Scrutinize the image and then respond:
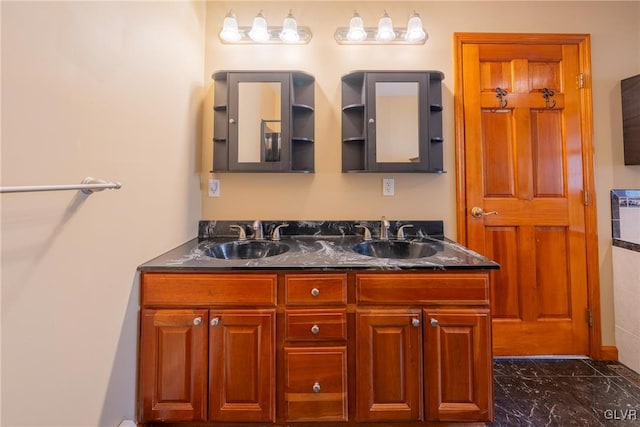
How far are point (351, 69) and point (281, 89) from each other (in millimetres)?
515

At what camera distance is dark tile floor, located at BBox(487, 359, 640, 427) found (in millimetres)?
1386

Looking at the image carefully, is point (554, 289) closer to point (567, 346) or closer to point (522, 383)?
point (567, 346)

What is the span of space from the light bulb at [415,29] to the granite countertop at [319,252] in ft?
3.90

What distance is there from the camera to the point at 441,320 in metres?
1.23

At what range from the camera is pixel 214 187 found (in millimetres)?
1893

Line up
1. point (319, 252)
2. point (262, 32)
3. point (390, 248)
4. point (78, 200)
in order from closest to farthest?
point (78, 200)
point (319, 252)
point (390, 248)
point (262, 32)

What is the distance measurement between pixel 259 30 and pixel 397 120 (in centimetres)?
104

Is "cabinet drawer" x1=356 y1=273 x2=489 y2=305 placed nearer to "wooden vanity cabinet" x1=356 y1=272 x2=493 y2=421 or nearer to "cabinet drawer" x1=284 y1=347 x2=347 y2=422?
"wooden vanity cabinet" x1=356 y1=272 x2=493 y2=421

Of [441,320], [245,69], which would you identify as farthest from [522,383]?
[245,69]

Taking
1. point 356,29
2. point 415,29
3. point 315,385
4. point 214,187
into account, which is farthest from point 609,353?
point 214,187

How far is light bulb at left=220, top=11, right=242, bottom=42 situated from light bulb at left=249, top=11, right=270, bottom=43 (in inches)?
3.6

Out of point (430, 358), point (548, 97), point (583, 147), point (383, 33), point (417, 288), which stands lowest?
point (430, 358)

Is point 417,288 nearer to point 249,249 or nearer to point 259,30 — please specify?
point 249,249

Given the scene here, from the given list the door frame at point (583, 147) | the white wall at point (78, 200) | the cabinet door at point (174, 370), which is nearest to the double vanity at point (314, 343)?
the cabinet door at point (174, 370)
